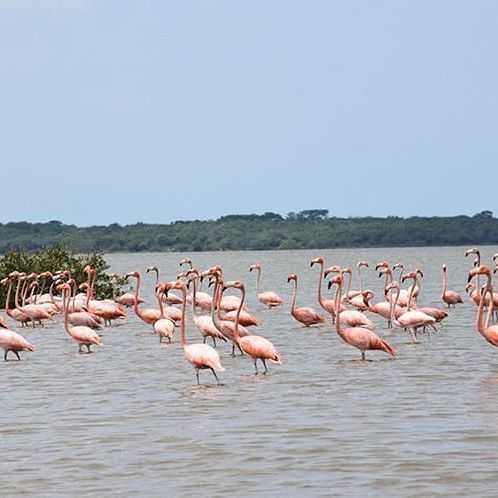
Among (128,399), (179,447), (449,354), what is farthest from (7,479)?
(449,354)

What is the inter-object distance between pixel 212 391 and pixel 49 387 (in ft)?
7.54

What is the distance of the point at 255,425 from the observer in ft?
39.6

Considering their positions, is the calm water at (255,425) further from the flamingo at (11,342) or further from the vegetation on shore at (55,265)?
the vegetation on shore at (55,265)

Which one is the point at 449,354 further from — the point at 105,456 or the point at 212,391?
the point at 105,456

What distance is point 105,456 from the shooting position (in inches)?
420

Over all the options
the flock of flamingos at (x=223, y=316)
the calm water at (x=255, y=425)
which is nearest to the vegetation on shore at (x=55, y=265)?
the flock of flamingos at (x=223, y=316)

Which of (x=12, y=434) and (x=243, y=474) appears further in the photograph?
(x=12, y=434)

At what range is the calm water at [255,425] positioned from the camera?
9.57 metres

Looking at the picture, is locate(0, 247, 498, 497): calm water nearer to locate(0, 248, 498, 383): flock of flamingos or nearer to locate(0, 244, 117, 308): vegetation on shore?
locate(0, 248, 498, 383): flock of flamingos

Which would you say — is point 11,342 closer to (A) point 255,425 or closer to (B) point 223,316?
(B) point 223,316

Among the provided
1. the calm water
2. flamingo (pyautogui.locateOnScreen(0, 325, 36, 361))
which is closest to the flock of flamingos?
flamingo (pyautogui.locateOnScreen(0, 325, 36, 361))

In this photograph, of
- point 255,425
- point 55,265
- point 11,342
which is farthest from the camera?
point 55,265

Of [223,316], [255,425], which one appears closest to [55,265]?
[223,316]

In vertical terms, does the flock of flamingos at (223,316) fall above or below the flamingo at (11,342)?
above
